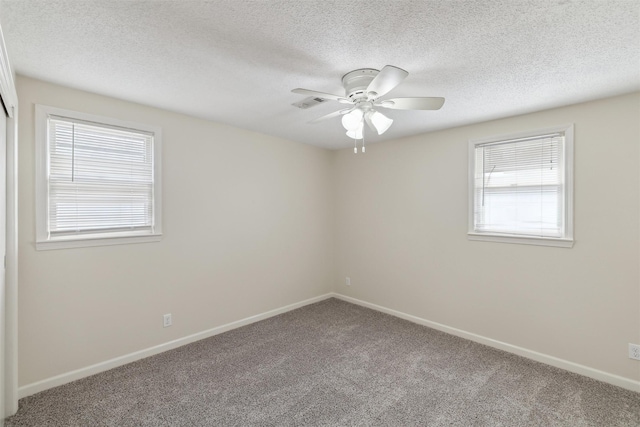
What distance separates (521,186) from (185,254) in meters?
3.45

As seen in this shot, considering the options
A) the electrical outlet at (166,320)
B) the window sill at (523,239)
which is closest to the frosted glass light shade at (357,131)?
the window sill at (523,239)

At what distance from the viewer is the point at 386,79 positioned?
169 centimetres

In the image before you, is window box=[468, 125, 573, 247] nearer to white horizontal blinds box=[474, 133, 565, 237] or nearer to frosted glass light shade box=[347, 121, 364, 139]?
white horizontal blinds box=[474, 133, 565, 237]

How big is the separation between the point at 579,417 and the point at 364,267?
2.63m

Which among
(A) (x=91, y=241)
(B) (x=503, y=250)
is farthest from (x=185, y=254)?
(B) (x=503, y=250)

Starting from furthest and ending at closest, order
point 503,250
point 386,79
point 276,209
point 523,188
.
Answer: point 276,209 → point 503,250 → point 523,188 → point 386,79

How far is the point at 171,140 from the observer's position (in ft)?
9.86

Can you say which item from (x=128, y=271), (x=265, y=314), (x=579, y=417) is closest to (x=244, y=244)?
(x=265, y=314)

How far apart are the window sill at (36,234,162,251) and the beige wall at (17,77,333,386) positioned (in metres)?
0.04

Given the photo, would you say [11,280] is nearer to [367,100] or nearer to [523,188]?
[367,100]

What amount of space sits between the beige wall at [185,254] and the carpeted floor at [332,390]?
35 cm

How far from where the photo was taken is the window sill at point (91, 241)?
2326mm

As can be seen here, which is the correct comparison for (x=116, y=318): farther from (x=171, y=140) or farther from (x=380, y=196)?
(x=380, y=196)

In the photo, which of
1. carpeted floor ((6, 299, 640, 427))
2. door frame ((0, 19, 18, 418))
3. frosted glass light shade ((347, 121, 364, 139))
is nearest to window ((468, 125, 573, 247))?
carpeted floor ((6, 299, 640, 427))
